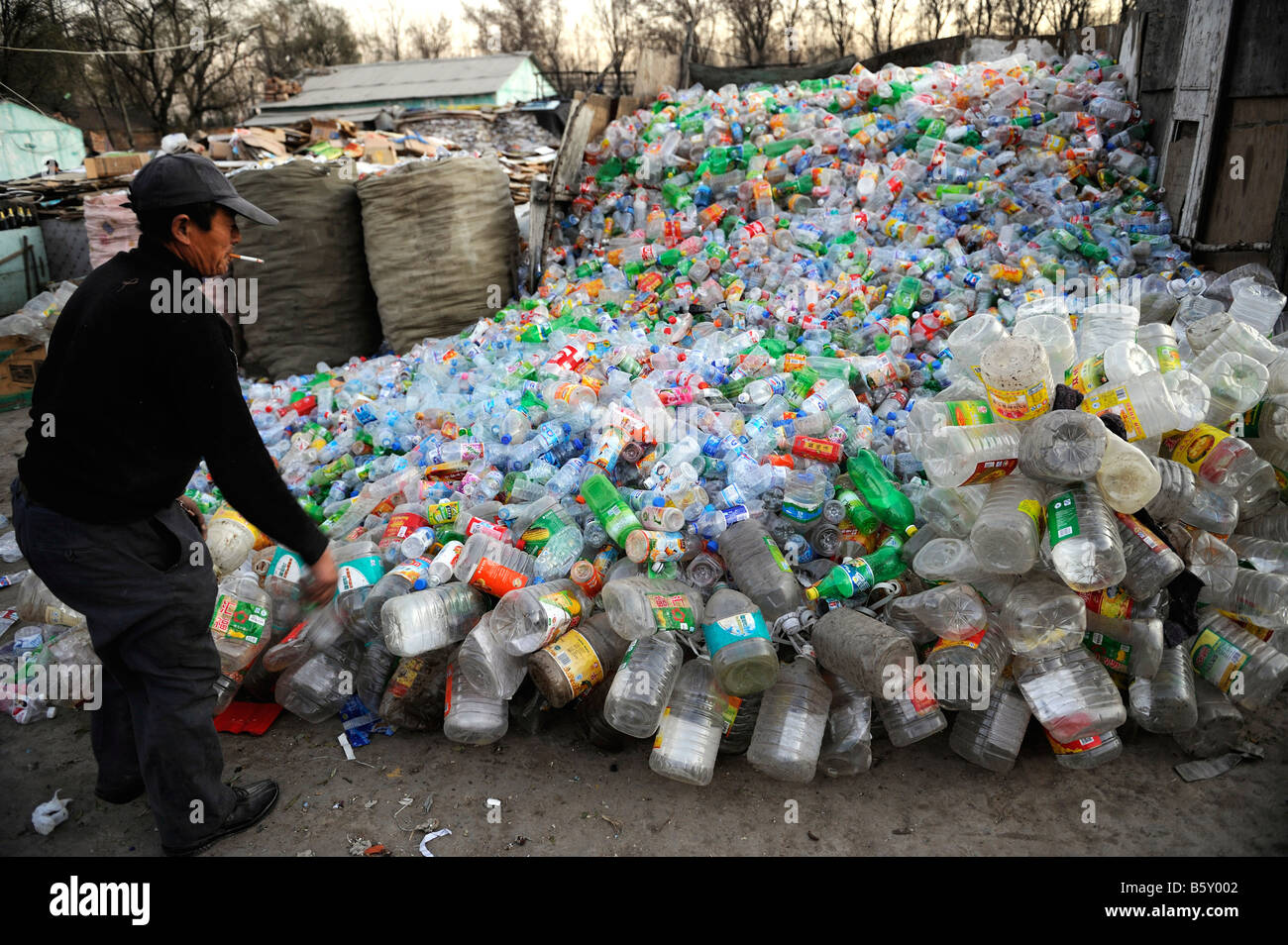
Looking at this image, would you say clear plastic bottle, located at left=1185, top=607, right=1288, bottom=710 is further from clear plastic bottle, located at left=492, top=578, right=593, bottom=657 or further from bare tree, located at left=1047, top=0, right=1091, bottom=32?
bare tree, located at left=1047, top=0, right=1091, bottom=32

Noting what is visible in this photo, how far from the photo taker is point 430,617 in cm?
286

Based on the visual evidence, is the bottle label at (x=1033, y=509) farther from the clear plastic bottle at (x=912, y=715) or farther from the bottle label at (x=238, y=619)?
the bottle label at (x=238, y=619)

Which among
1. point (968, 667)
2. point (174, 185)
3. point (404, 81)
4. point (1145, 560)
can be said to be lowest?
point (968, 667)

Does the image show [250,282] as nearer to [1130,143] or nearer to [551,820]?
[551,820]

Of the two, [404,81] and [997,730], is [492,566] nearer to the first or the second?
[997,730]

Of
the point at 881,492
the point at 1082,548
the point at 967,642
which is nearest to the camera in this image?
the point at 1082,548

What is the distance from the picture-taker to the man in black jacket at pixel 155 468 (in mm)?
1968

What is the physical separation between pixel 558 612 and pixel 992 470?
1.60 meters

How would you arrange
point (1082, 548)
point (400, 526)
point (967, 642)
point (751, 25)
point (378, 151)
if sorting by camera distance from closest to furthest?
point (1082, 548) → point (967, 642) → point (400, 526) → point (378, 151) → point (751, 25)

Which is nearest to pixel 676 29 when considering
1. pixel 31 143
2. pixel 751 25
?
pixel 751 25

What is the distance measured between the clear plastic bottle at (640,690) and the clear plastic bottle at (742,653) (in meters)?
0.19

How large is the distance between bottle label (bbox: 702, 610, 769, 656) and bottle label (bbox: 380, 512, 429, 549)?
1483 mm

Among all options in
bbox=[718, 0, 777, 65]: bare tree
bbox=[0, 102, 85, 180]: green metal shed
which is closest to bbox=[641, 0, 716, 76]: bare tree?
bbox=[718, 0, 777, 65]: bare tree

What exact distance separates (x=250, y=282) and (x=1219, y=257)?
6.86 metres
